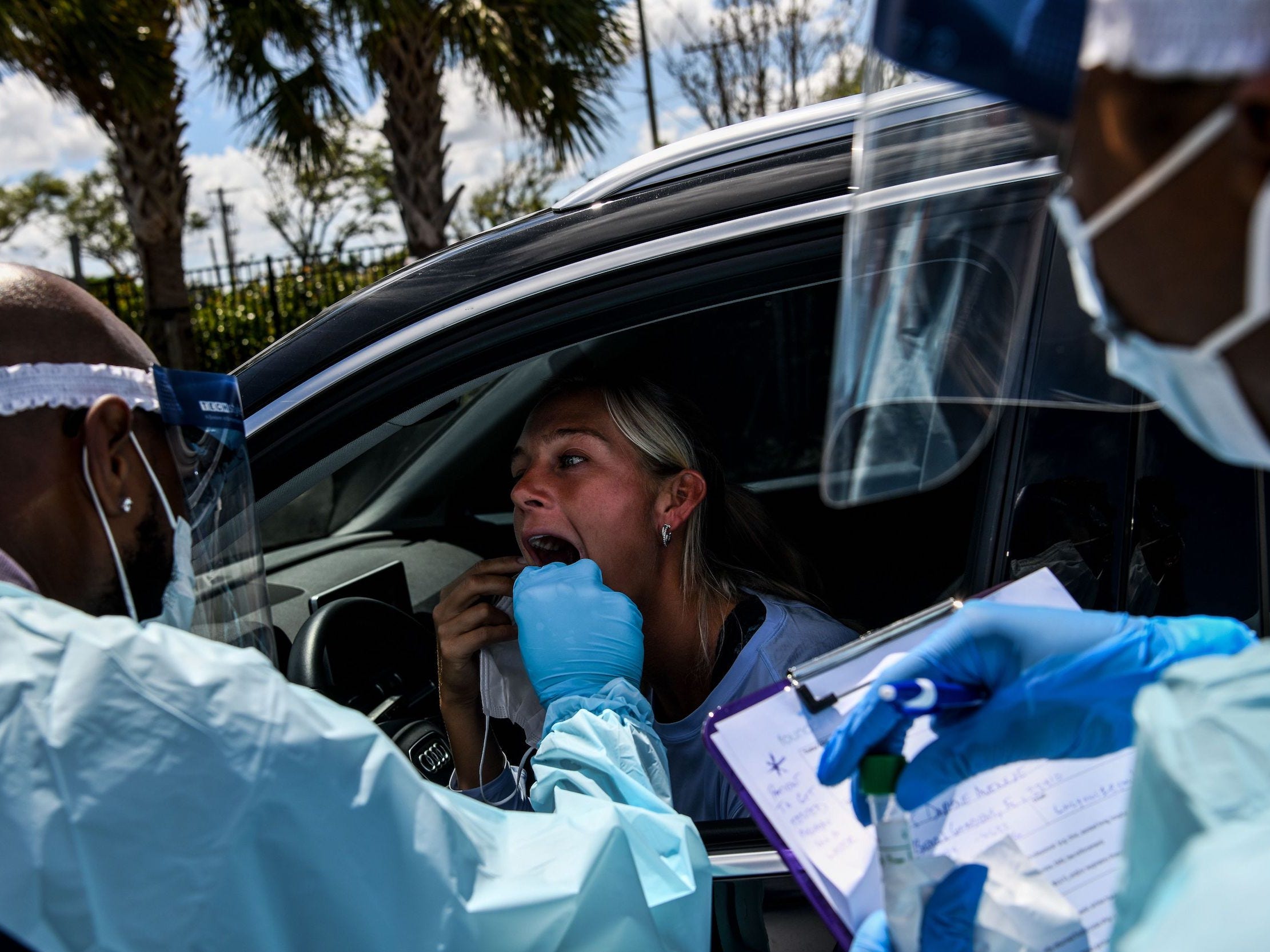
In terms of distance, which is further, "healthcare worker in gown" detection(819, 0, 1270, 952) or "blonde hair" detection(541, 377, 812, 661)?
"blonde hair" detection(541, 377, 812, 661)

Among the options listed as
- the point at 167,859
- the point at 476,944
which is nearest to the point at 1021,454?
the point at 476,944

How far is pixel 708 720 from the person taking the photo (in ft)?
4.21

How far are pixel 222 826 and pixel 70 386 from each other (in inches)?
25.1

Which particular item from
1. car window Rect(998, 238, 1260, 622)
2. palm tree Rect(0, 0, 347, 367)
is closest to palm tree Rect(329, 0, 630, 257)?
palm tree Rect(0, 0, 347, 367)

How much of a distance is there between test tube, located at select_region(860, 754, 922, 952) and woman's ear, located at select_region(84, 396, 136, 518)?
1.03m

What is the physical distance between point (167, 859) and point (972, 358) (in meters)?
1.05

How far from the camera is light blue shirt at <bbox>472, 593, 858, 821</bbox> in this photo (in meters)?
1.96

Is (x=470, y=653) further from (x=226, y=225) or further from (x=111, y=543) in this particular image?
(x=226, y=225)

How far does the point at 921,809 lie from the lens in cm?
123

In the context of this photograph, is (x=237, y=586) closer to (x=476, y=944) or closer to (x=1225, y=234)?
(x=476, y=944)

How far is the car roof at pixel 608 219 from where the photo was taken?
5.12 feet

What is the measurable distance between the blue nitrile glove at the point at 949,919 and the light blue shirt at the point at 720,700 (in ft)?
2.60

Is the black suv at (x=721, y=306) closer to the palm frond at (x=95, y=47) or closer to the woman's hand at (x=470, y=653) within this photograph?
the woman's hand at (x=470, y=653)

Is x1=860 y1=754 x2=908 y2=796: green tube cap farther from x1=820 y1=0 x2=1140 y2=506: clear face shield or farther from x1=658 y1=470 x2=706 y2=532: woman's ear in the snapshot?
x1=658 y1=470 x2=706 y2=532: woman's ear
